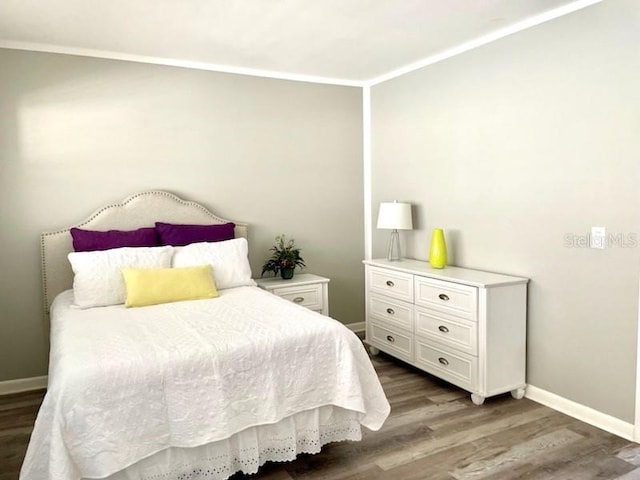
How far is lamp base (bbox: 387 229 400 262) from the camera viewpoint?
13.7ft

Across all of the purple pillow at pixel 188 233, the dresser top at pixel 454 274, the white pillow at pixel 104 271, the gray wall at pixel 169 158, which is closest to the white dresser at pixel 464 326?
the dresser top at pixel 454 274

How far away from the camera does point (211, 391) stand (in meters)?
2.15

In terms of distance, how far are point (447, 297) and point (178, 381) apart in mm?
1922

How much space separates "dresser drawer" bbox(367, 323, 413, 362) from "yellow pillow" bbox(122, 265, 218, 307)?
148 centimetres

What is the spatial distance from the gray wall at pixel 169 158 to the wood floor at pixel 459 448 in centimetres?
119

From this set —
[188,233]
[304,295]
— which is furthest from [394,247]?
[188,233]

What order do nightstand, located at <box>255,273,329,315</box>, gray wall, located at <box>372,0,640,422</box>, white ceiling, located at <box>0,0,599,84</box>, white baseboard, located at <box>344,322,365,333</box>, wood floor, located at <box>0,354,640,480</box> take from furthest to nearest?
white baseboard, located at <box>344,322,365,333</box> → nightstand, located at <box>255,273,329,315</box> → white ceiling, located at <box>0,0,599,84</box> → gray wall, located at <box>372,0,640,422</box> → wood floor, located at <box>0,354,640,480</box>

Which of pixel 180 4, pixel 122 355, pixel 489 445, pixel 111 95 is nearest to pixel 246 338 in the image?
pixel 122 355

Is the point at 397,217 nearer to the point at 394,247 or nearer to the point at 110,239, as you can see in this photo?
the point at 394,247

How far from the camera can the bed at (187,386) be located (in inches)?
75.6

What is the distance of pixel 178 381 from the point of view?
209 cm

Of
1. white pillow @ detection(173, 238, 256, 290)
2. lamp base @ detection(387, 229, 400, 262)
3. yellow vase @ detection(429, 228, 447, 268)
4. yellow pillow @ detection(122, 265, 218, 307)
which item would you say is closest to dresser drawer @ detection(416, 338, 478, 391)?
yellow vase @ detection(429, 228, 447, 268)

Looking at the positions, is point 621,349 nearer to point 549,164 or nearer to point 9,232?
point 549,164

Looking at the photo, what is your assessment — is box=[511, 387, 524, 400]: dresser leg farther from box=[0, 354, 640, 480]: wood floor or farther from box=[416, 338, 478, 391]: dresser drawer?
box=[416, 338, 478, 391]: dresser drawer
